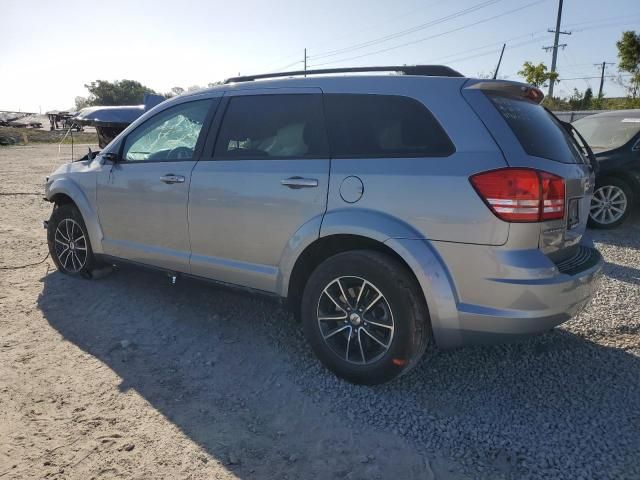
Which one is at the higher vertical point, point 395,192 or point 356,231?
point 395,192

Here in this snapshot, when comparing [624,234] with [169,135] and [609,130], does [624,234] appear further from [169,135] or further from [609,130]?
[169,135]

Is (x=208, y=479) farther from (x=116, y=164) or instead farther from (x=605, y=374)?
(x=116, y=164)

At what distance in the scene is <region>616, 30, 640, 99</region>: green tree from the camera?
26.1 m

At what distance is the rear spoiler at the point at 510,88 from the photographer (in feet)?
9.15

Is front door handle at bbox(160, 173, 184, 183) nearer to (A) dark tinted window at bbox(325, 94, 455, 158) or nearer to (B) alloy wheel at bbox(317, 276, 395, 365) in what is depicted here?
(A) dark tinted window at bbox(325, 94, 455, 158)

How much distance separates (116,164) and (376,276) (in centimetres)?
275

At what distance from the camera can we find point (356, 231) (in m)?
2.85

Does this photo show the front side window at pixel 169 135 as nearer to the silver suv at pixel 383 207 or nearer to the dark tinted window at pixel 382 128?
the silver suv at pixel 383 207

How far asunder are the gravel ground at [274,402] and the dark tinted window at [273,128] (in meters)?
1.15

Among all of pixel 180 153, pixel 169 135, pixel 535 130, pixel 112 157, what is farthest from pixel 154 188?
pixel 535 130

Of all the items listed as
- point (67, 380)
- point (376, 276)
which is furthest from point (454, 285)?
point (67, 380)

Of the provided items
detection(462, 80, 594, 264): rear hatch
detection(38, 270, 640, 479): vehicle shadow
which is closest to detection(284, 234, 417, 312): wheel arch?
detection(38, 270, 640, 479): vehicle shadow

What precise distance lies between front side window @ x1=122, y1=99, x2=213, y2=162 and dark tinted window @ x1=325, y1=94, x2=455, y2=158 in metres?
1.23

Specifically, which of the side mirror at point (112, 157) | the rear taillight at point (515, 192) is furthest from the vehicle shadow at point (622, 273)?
the side mirror at point (112, 157)
